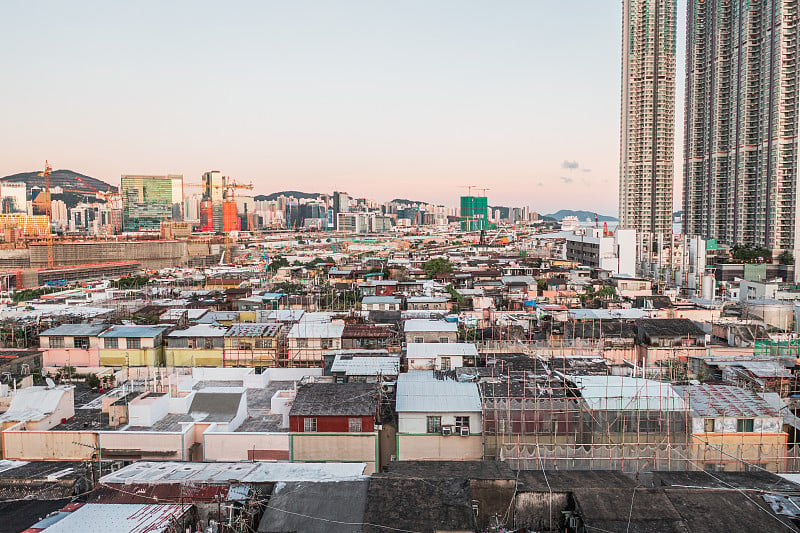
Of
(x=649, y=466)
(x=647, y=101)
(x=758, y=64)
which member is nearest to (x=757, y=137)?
(x=758, y=64)

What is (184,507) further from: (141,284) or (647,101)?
(647,101)

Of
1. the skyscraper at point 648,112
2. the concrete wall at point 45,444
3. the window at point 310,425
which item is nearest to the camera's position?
the window at point 310,425

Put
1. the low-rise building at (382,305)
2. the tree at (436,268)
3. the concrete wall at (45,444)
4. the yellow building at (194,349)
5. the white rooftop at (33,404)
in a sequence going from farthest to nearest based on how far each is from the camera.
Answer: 1. the tree at (436,268)
2. the low-rise building at (382,305)
3. the yellow building at (194,349)
4. the white rooftop at (33,404)
5. the concrete wall at (45,444)

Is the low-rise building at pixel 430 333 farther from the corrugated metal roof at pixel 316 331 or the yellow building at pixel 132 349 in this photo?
the yellow building at pixel 132 349

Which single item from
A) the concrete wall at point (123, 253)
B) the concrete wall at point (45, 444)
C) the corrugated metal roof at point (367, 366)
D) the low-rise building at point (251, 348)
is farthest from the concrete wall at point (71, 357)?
the concrete wall at point (123, 253)

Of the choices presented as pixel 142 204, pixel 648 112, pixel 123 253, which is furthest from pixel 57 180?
pixel 648 112

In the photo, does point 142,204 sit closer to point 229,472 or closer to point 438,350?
point 438,350
